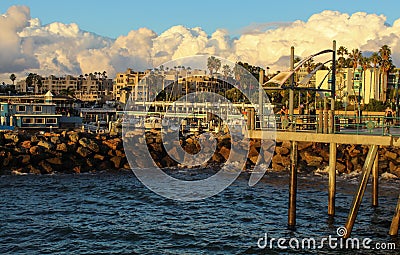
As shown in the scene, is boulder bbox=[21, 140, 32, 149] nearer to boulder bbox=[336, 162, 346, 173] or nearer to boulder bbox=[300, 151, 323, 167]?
boulder bbox=[300, 151, 323, 167]

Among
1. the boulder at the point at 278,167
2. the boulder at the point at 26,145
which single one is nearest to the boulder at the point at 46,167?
the boulder at the point at 26,145

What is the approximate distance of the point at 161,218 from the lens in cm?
2975

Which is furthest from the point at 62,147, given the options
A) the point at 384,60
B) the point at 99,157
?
the point at 384,60

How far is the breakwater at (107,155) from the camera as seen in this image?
46.8 meters

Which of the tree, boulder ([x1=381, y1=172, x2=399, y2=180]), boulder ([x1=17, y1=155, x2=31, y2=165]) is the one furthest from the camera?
the tree

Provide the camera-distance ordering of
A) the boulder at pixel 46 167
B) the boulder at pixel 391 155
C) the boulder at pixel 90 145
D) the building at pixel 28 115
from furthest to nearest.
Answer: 1. the building at pixel 28 115
2. the boulder at pixel 90 145
3. the boulder at pixel 46 167
4. the boulder at pixel 391 155

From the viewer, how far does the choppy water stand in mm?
24172

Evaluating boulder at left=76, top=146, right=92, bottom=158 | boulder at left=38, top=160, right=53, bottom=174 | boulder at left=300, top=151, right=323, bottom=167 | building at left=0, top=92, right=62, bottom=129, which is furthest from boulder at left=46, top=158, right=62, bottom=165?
building at left=0, top=92, right=62, bottom=129

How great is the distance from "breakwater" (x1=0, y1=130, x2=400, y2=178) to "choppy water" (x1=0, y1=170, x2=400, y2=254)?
5.19m

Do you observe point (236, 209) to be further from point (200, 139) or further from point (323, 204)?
point (200, 139)

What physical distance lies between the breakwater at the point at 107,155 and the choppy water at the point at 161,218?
5192 millimetres

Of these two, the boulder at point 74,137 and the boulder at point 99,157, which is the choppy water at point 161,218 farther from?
the boulder at point 74,137

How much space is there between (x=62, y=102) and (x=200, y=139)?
57396 millimetres

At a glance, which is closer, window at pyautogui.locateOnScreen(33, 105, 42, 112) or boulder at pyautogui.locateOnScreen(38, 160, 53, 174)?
boulder at pyautogui.locateOnScreen(38, 160, 53, 174)
